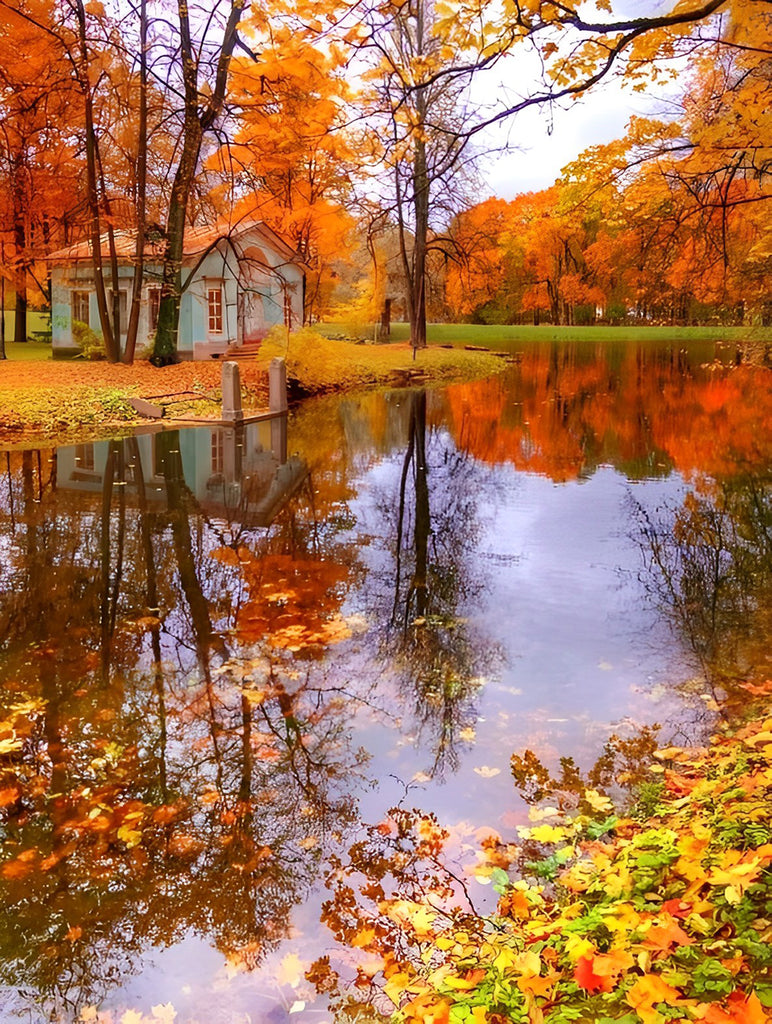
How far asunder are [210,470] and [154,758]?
28.5 feet

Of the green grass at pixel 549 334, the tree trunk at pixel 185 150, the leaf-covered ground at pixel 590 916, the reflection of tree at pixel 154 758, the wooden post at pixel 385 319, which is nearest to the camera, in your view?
the leaf-covered ground at pixel 590 916

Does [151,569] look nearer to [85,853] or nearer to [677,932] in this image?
[85,853]

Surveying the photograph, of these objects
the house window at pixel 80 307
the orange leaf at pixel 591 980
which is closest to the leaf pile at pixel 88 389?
the house window at pixel 80 307

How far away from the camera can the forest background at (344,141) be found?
628 cm

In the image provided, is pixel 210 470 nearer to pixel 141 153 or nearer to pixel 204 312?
pixel 141 153

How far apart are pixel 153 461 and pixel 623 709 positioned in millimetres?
10230

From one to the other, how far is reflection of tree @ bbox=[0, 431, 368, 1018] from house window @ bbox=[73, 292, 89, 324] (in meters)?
24.5

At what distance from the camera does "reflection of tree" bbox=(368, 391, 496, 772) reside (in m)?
5.20

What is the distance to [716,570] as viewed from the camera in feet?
25.9

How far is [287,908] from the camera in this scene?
3.44 m

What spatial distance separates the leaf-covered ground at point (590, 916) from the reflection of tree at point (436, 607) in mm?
935

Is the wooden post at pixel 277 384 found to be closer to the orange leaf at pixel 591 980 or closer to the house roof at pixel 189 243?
the house roof at pixel 189 243

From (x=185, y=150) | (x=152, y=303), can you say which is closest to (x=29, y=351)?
(x=152, y=303)

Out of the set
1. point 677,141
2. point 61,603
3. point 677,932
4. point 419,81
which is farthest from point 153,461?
point 677,932
